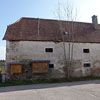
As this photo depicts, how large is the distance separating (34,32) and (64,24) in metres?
4.91

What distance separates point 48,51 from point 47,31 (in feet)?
9.59

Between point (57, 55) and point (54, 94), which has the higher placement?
point (57, 55)

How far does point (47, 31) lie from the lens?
14539 mm

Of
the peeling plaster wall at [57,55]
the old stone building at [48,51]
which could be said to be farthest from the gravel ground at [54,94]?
the peeling plaster wall at [57,55]

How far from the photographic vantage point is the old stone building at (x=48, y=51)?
40.0 ft

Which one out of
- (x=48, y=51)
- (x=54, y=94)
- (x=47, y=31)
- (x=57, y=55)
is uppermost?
(x=47, y=31)

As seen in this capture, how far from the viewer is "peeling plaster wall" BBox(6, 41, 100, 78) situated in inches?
489

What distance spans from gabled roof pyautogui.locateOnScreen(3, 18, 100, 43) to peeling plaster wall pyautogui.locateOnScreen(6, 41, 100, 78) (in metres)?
0.62

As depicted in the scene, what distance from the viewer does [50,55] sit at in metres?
13.1

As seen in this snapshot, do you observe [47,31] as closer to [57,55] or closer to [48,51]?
[48,51]

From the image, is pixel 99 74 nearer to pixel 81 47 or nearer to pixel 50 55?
Answer: pixel 81 47

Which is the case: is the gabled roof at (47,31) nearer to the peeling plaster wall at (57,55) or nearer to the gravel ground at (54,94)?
the peeling plaster wall at (57,55)

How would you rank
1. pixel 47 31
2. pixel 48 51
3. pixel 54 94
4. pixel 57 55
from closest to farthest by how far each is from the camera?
pixel 54 94
pixel 48 51
pixel 57 55
pixel 47 31

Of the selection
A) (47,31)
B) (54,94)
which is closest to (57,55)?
(47,31)
